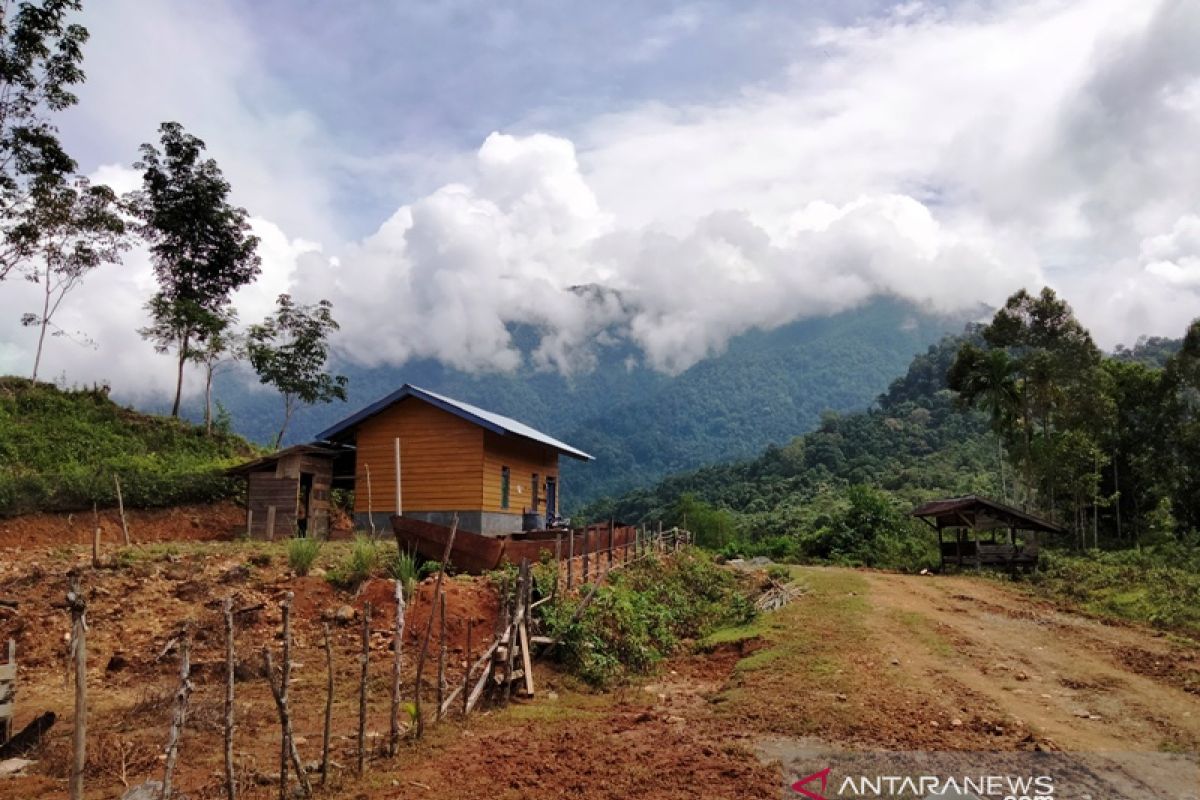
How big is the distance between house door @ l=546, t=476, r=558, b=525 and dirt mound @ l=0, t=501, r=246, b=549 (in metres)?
9.25

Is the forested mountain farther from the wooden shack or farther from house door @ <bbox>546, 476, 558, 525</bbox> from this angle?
the wooden shack

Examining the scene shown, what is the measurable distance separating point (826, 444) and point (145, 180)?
156 ft

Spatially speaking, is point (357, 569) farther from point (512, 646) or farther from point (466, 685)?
point (466, 685)

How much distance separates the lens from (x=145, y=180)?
3350 centimetres

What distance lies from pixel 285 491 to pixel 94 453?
10.2 metres

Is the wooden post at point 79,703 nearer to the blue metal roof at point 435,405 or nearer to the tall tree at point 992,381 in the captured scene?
the blue metal roof at point 435,405

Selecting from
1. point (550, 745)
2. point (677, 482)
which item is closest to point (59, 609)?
point (550, 745)

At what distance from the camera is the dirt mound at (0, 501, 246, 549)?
20.7 metres

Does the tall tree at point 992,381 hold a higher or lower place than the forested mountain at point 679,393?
lower

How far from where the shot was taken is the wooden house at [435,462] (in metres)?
21.0

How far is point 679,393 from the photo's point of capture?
5138 inches

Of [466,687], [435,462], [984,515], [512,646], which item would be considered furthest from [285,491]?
[984,515]

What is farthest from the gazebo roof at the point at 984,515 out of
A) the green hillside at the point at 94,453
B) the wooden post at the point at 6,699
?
the wooden post at the point at 6,699

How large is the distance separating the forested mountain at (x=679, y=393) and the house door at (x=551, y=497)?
226 feet
